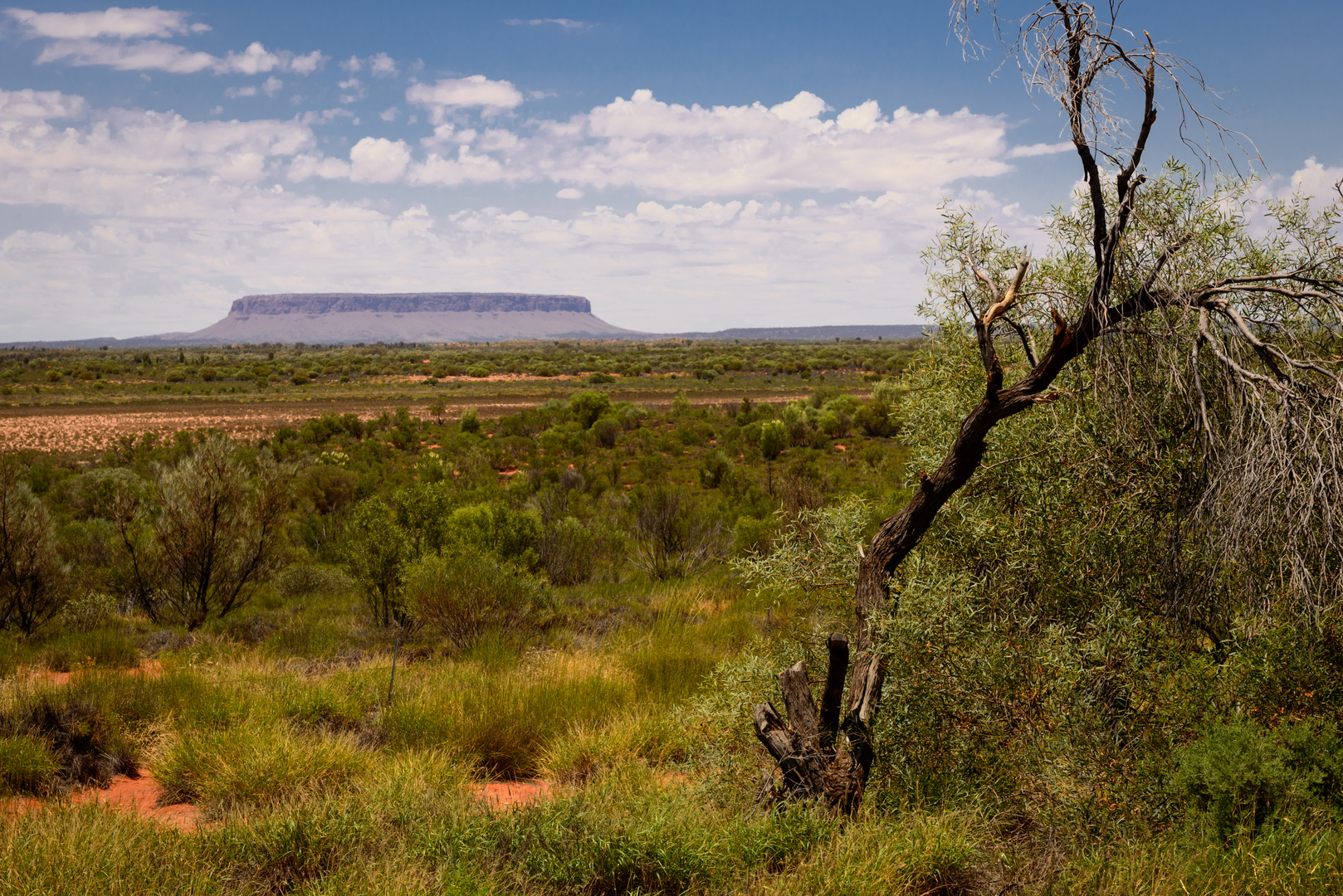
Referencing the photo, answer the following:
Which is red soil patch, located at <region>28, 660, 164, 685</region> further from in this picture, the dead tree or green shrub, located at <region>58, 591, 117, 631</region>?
the dead tree

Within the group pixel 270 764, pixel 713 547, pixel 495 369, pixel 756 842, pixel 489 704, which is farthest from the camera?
pixel 495 369

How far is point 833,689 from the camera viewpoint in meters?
4.46

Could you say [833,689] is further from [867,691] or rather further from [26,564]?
[26,564]

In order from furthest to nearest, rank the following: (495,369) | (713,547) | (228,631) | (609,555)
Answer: (495,369) → (609,555) → (713,547) → (228,631)

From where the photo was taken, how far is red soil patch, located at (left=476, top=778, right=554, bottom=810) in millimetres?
5786

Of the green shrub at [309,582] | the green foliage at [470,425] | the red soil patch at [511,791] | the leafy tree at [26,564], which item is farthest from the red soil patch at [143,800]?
the green foliage at [470,425]

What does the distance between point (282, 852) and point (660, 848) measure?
6.96 ft

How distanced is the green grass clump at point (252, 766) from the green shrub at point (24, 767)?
83cm

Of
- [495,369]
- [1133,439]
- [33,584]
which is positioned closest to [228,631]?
[33,584]

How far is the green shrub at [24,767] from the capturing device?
5.95 metres

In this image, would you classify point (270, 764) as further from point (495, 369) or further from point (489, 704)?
point (495, 369)

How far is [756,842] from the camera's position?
160 inches

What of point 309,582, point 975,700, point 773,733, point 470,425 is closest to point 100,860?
point 773,733

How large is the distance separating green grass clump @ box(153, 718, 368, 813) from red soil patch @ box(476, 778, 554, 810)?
39.3 inches
